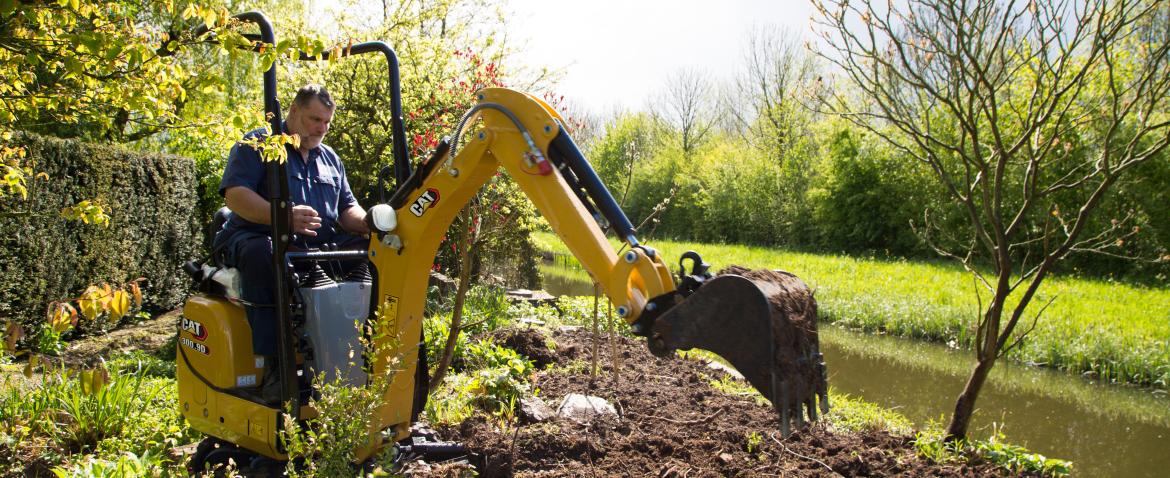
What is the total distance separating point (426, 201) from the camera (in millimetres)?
3109

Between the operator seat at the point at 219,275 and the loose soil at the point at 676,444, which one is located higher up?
the operator seat at the point at 219,275

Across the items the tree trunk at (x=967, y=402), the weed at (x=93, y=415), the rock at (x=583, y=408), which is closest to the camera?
the weed at (x=93, y=415)

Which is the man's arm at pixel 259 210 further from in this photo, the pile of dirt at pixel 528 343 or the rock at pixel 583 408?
the pile of dirt at pixel 528 343

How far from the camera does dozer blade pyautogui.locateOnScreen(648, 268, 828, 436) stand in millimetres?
2213

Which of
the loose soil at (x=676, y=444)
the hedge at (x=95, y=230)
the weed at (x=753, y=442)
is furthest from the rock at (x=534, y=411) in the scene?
the hedge at (x=95, y=230)

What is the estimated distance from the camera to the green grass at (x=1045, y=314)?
8.83 meters

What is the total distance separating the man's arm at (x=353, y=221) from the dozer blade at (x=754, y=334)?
1.88 meters

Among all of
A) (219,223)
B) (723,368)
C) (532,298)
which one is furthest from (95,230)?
(723,368)

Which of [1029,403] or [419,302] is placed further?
[1029,403]

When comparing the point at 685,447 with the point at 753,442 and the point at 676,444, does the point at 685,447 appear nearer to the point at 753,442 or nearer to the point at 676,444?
the point at 676,444

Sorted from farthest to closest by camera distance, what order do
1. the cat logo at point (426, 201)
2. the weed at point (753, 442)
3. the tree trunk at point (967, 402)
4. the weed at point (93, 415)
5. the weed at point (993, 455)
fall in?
the tree trunk at point (967, 402)
the weed at point (753, 442)
the weed at point (993, 455)
the weed at point (93, 415)
the cat logo at point (426, 201)

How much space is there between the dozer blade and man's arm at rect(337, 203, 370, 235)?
1884mm

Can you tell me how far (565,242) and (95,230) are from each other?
695 centimetres

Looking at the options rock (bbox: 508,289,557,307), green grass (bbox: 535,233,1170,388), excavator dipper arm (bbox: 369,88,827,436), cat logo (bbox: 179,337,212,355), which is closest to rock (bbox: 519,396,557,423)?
excavator dipper arm (bbox: 369,88,827,436)
